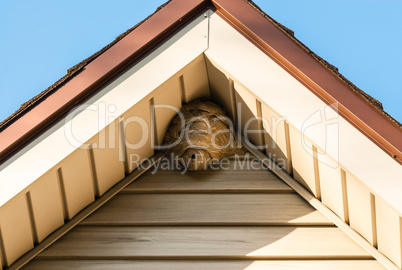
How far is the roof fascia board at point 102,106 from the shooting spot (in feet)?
8.59

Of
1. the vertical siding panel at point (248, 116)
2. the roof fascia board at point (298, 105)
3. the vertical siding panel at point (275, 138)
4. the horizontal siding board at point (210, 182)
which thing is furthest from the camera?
the horizontal siding board at point (210, 182)

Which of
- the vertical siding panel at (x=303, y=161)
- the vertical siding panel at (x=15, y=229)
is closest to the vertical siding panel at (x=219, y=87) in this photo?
the vertical siding panel at (x=303, y=161)

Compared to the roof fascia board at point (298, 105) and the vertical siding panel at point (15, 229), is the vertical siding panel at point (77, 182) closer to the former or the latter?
the vertical siding panel at point (15, 229)

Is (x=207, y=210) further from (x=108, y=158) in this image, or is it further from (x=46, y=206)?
(x=46, y=206)

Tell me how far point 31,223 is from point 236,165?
1259 mm

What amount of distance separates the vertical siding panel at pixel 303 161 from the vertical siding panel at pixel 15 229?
143cm

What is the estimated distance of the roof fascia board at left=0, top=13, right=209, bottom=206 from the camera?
2619 millimetres

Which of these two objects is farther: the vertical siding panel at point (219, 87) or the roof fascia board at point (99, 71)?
the vertical siding panel at point (219, 87)

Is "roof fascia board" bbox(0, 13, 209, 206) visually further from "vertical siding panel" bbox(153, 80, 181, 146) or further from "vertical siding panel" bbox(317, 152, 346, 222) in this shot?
"vertical siding panel" bbox(317, 152, 346, 222)

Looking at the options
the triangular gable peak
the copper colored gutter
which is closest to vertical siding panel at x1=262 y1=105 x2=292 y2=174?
the triangular gable peak

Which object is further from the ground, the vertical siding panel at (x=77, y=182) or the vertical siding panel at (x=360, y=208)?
the vertical siding panel at (x=77, y=182)

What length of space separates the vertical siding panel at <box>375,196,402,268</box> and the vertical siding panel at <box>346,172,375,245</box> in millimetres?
54

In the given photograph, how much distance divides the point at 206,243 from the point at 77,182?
0.77 meters

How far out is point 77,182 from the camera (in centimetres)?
314
